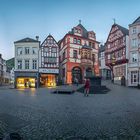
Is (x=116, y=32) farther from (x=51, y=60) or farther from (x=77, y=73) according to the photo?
(x=51, y=60)

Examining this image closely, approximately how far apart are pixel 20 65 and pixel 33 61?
302 centimetres

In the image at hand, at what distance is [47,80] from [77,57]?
8.61 m

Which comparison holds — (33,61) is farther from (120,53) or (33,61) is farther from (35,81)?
(120,53)

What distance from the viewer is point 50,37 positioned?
4641cm

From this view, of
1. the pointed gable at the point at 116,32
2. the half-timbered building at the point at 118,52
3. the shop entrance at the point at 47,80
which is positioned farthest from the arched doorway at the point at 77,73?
the pointed gable at the point at 116,32

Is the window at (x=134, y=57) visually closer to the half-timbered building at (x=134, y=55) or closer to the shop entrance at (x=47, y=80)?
the half-timbered building at (x=134, y=55)

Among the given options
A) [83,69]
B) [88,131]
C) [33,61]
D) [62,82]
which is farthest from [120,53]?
[88,131]

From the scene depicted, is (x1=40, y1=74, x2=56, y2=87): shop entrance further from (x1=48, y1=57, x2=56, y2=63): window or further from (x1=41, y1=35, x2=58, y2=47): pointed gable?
(x1=41, y1=35, x2=58, y2=47): pointed gable

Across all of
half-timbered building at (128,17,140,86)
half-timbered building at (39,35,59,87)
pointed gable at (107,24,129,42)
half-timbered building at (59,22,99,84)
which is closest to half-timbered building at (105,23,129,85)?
pointed gable at (107,24,129,42)

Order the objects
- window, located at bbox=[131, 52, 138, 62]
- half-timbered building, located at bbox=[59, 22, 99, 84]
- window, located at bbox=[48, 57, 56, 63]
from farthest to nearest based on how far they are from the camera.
Result: window, located at bbox=[48, 57, 56, 63] → half-timbered building, located at bbox=[59, 22, 99, 84] → window, located at bbox=[131, 52, 138, 62]

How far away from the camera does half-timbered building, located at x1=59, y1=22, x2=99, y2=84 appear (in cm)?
4412

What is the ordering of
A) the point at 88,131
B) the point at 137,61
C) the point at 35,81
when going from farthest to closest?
the point at 35,81 → the point at 137,61 → the point at 88,131

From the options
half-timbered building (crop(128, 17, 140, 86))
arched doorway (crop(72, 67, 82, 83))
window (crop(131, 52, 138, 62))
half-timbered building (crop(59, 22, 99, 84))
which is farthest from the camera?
arched doorway (crop(72, 67, 82, 83))

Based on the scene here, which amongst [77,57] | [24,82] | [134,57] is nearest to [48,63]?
[77,57]
